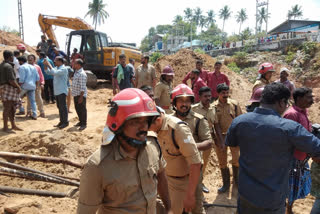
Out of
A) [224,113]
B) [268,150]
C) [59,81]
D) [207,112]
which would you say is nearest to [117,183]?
[268,150]

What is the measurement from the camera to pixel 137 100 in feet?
5.28

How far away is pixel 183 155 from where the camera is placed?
2.56m

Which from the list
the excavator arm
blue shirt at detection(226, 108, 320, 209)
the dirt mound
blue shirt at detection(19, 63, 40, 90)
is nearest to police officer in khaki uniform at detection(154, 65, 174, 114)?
blue shirt at detection(226, 108, 320, 209)

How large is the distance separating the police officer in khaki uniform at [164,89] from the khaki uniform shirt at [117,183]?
3807 millimetres

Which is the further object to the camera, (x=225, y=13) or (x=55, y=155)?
(x=225, y=13)

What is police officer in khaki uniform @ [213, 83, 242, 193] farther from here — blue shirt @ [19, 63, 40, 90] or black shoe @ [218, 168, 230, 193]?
blue shirt @ [19, 63, 40, 90]

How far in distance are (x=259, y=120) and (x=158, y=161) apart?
1.00m

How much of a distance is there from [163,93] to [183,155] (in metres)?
3.18

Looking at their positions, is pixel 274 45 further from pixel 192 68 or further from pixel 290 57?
pixel 192 68

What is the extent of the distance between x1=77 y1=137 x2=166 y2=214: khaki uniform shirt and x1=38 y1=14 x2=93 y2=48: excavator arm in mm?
14165

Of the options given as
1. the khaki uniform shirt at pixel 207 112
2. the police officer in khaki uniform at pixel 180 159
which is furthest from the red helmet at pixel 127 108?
the khaki uniform shirt at pixel 207 112

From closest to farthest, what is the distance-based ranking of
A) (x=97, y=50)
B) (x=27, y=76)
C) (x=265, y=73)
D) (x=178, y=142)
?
(x=178, y=142)
(x=265, y=73)
(x=27, y=76)
(x=97, y=50)

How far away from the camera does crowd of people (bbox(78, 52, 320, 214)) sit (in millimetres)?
1591

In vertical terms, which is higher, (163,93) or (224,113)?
(163,93)
